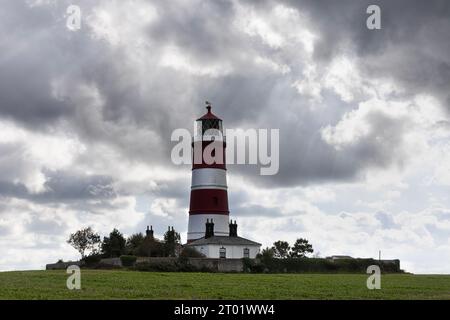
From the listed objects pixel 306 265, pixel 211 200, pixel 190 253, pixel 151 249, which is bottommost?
pixel 306 265

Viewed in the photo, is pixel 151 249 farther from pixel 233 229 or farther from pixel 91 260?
pixel 233 229

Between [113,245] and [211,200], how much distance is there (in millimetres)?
11479

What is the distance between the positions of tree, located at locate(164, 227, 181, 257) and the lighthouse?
1879mm

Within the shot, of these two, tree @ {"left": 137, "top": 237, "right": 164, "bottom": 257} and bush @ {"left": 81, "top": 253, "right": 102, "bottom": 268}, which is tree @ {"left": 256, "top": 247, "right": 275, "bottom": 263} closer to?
tree @ {"left": 137, "top": 237, "right": 164, "bottom": 257}

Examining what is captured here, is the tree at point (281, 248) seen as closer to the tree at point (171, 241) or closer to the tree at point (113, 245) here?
the tree at point (171, 241)

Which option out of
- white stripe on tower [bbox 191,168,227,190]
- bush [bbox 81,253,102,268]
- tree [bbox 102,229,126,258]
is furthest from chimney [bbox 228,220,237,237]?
bush [bbox 81,253,102,268]

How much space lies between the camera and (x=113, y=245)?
249 feet

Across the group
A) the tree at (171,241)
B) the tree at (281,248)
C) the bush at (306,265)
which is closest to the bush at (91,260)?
the tree at (171,241)

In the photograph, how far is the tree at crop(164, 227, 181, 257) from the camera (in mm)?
74812

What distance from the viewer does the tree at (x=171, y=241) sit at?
7481cm

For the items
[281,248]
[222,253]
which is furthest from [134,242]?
[281,248]
